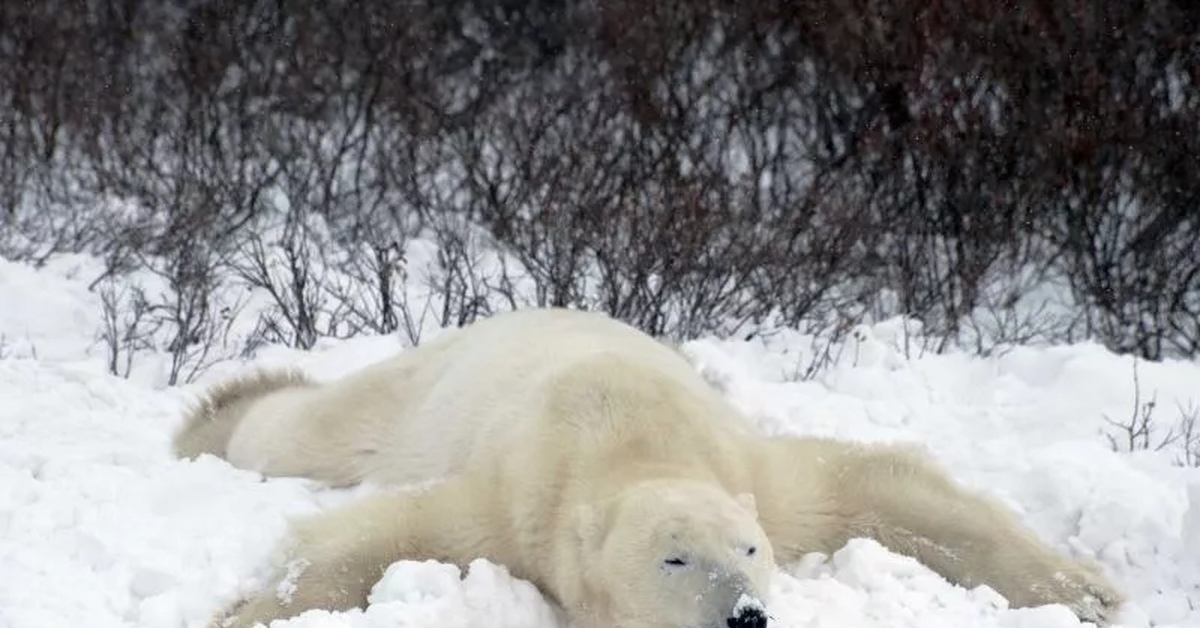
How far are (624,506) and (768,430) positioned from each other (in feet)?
6.15

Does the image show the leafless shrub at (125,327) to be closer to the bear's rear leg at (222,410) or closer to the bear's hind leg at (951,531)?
the bear's rear leg at (222,410)

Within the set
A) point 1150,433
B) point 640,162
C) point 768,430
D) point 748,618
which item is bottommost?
point 748,618

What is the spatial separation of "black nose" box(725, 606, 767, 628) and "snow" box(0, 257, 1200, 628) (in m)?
0.33

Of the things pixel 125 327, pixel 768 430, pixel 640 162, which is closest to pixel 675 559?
pixel 768 430

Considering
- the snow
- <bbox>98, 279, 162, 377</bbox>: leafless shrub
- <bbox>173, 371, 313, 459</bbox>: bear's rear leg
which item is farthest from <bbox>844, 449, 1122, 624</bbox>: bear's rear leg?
<bbox>98, 279, 162, 377</bbox>: leafless shrub

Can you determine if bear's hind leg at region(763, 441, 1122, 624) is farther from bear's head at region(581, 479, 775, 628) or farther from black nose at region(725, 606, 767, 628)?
black nose at region(725, 606, 767, 628)

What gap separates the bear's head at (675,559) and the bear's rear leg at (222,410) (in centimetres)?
189

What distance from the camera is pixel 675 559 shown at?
274cm

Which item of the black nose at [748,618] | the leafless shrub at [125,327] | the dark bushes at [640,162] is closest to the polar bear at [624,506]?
the black nose at [748,618]

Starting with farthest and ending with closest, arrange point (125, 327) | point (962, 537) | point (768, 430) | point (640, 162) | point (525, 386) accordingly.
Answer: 1. point (640, 162)
2. point (125, 327)
3. point (768, 430)
4. point (525, 386)
5. point (962, 537)

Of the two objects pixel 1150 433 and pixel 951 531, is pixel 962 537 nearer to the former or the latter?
pixel 951 531

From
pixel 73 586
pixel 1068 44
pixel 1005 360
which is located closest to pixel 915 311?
pixel 1005 360

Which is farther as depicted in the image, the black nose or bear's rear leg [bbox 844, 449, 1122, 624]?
bear's rear leg [bbox 844, 449, 1122, 624]

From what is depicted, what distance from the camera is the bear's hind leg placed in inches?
131
